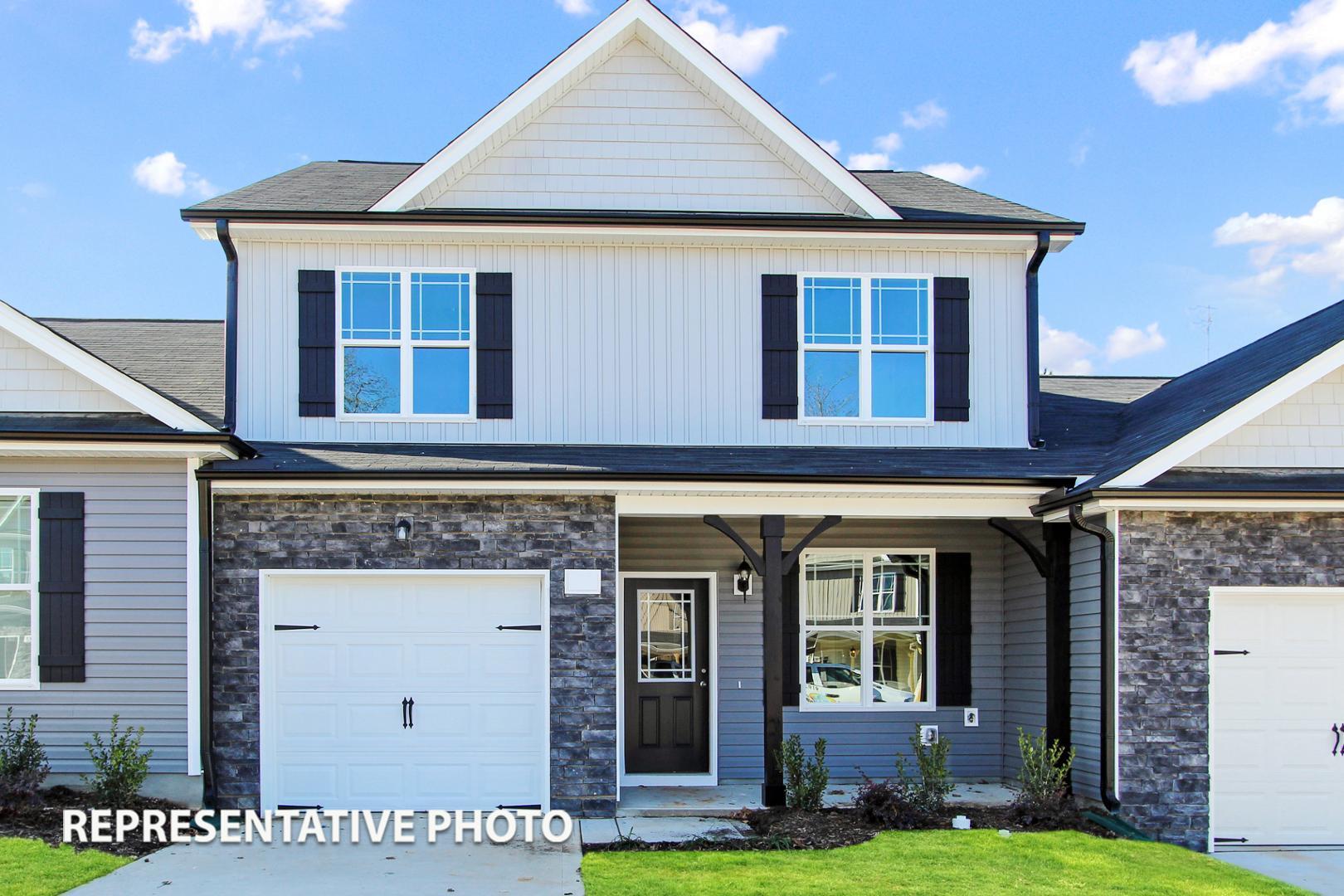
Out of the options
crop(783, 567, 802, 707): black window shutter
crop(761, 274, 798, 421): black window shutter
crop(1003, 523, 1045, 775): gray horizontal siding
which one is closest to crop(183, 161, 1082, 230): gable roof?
crop(761, 274, 798, 421): black window shutter

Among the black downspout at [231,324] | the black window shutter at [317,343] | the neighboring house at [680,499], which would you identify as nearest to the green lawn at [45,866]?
the neighboring house at [680,499]

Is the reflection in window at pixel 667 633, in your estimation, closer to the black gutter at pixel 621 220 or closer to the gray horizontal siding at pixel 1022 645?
the gray horizontal siding at pixel 1022 645

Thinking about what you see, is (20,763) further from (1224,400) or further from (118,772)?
(1224,400)

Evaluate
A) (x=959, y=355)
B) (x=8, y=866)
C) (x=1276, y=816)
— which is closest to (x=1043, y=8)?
(x=959, y=355)

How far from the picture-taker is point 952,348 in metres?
12.2

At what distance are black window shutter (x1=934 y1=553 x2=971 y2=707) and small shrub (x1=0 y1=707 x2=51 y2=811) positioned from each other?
823cm

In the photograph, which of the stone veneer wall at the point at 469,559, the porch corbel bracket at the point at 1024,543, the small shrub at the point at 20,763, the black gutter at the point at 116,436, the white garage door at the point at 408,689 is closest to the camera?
the small shrub at the point at 20,763

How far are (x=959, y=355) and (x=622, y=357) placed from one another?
3.27m

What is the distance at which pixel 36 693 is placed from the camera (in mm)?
10312

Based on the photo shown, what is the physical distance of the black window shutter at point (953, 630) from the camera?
42.2 feet

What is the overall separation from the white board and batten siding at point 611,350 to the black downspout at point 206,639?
1245 mm

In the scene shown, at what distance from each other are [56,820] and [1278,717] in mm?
9788

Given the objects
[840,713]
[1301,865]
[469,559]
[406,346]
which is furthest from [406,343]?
[1301,865]

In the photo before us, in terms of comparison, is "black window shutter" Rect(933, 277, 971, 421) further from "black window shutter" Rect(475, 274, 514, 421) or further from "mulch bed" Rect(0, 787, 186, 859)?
"mulch bed" Rect(0, 787, 186, 859)
